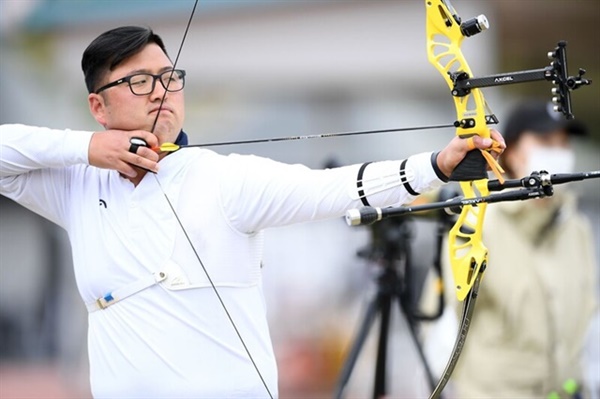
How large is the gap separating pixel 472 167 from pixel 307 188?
1.03 feet

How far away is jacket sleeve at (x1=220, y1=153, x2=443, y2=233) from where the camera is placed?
204 centimetres

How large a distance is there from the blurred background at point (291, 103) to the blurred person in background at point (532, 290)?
5.13 ft

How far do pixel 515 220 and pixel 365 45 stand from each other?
3.47 metres

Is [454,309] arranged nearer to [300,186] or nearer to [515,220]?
[515,220]

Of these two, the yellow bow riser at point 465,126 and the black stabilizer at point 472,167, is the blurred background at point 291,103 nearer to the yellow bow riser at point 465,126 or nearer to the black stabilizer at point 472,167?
the yellow bow riser at point 465,126

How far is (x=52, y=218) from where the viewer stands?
2.43 meters

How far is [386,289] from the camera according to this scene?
3535 millimetres

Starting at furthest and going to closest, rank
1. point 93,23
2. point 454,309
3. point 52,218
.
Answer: point 93,23, point 454,309, point 52,218

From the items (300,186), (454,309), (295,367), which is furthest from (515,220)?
(295,367)

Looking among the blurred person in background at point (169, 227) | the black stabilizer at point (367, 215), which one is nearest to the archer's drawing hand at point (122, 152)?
the blurred person in background at point (169, 227)

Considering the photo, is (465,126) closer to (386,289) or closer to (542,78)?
(542,78)

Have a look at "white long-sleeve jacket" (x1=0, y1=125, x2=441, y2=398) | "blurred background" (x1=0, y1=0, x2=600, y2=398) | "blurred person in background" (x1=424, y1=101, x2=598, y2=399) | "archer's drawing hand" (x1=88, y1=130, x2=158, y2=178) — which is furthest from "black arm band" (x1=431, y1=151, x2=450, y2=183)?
"blurred background" (x1=0, y1=0, x2=600, y2=398)

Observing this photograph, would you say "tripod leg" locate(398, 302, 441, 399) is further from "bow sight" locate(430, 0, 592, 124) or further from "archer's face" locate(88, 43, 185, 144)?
"bow sight" locate(430, 0, 592, 124)

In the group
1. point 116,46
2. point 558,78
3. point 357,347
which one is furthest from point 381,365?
point 558,78
